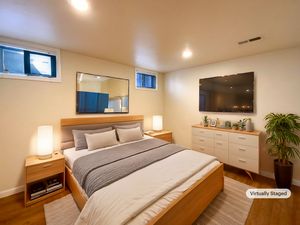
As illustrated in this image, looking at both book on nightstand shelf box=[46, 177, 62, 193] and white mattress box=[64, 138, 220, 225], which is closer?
white mattress box=[64, 138, 220, 225]

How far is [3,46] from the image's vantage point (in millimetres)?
2076

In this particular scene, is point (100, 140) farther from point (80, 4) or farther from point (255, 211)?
point (255, 211)

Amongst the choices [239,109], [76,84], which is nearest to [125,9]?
[76,84]

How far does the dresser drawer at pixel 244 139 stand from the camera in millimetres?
2453

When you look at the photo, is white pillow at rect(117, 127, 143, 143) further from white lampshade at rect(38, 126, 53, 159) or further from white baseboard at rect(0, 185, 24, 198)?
white baseboard at rect(0, 185, 24, 198)

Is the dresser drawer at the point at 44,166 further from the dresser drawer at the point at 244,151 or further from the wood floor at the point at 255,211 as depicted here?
the dresser drawer at the point at 244,151

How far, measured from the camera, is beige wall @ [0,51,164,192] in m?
2.08

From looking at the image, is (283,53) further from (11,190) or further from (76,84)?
(11,190)

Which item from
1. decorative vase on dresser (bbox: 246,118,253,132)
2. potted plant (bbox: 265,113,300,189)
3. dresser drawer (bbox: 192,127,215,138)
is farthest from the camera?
dresser drawer (bbox: 192,127,215,138)

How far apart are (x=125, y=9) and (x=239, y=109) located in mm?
2910

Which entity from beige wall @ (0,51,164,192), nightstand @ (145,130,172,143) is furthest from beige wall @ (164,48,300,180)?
beige wall @ (0,51,164,192)

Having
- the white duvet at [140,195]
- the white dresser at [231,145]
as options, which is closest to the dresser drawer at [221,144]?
the white dresser at [231,145]

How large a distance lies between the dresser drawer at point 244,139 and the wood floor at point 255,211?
892 millimetres

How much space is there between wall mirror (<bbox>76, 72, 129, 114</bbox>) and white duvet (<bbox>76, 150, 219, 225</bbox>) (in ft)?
6.37
